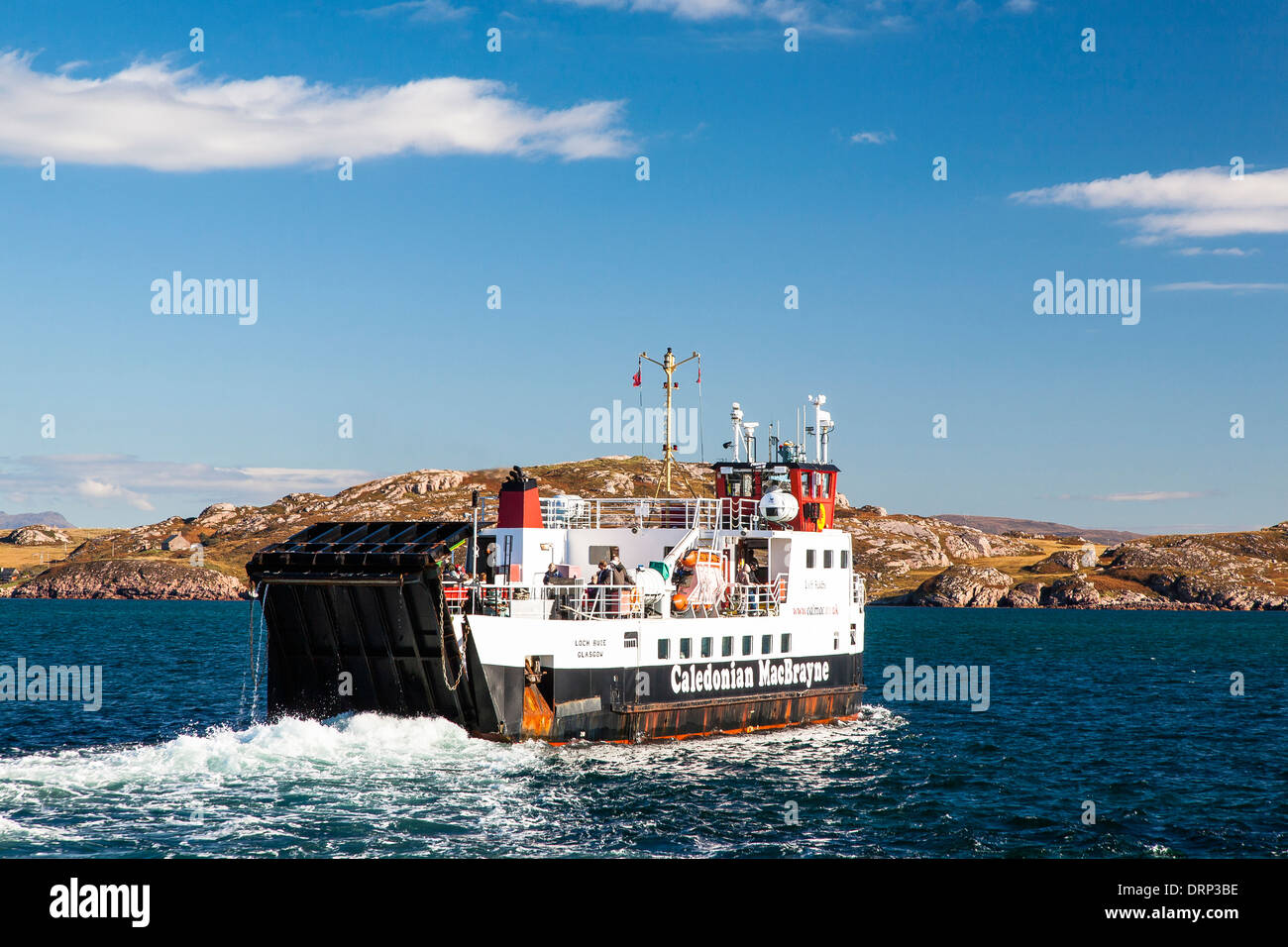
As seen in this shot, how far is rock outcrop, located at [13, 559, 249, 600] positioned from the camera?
191m

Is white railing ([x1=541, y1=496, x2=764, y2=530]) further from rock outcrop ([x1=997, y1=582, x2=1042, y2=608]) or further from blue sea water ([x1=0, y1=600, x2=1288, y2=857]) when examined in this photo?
Result: rock outcrop ([x1=997, y1=582, x2=1042, y2=608])

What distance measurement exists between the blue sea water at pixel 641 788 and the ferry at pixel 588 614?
1.12 m

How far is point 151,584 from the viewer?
644 feet

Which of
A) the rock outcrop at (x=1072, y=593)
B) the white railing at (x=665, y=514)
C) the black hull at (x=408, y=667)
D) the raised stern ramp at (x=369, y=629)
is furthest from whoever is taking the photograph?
the rock outcrop at (x=1072, y=593)

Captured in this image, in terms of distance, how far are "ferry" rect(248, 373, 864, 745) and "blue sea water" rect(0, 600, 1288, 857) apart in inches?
44.2

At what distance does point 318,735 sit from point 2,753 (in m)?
10.7

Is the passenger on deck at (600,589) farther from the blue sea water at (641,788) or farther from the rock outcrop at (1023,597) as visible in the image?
the rock outcrop at (1023,597)

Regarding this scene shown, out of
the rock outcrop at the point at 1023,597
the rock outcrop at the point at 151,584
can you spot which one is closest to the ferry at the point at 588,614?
the rock outcrop at the point at 1023,597

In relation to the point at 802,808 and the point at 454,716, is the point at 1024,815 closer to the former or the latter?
the point at 802,808

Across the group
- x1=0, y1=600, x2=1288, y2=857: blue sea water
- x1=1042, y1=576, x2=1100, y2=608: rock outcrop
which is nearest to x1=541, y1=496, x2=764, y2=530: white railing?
x1=0, y1=600, x2=1288, y2=857: blue sea water

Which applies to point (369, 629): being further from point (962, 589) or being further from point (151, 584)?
point (151, 584)

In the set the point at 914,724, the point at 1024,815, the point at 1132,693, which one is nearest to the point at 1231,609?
the point at 1132,693

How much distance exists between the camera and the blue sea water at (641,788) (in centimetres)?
2464
